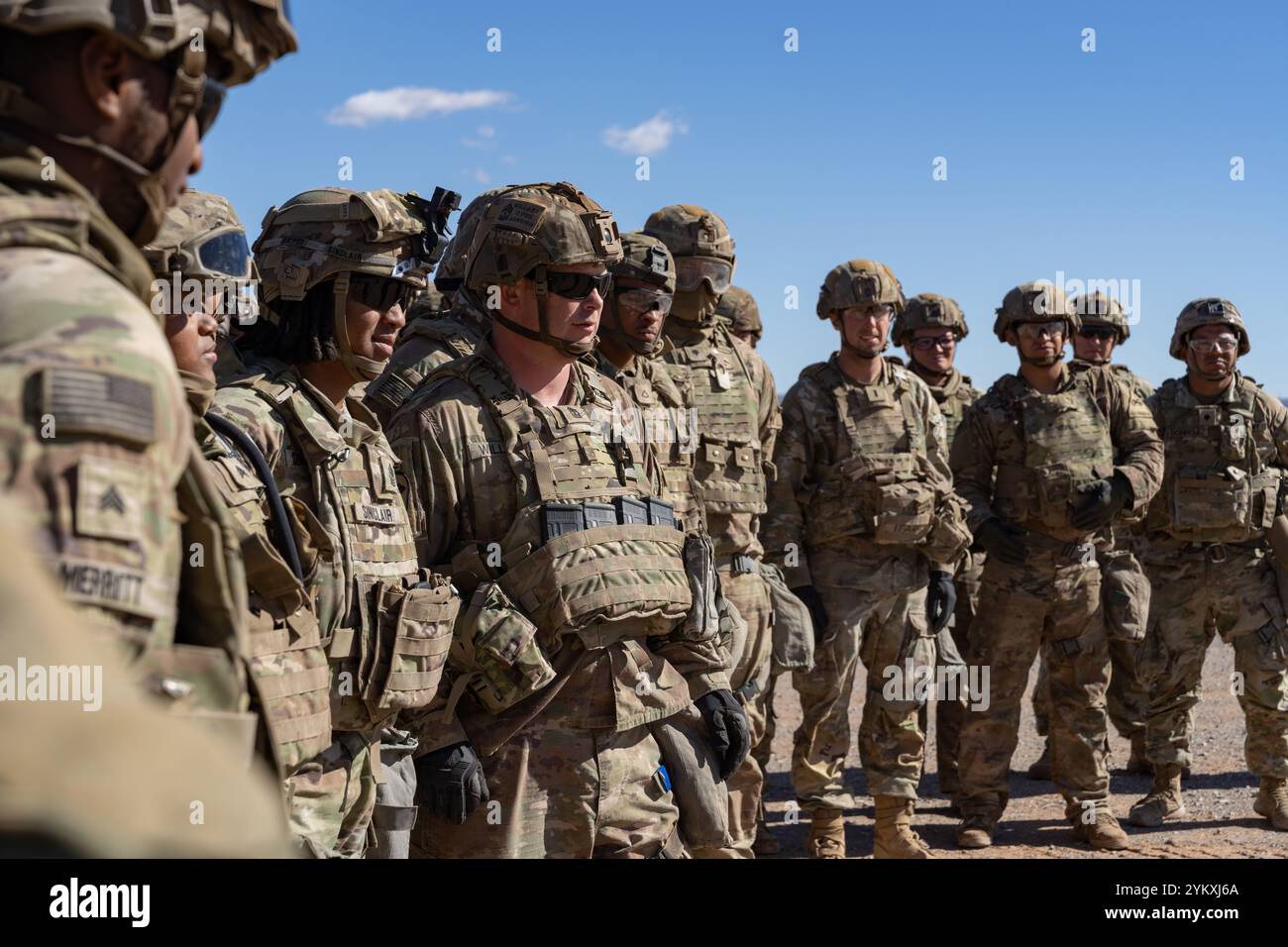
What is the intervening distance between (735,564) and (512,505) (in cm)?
337

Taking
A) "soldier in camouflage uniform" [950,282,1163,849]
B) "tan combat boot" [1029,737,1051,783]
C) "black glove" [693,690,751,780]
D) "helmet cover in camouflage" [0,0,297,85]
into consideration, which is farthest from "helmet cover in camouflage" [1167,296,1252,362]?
"helmet cover in camouflage" [0,0,297,85]

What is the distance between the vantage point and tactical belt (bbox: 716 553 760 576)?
796 cm

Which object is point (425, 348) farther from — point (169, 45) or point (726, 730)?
point (169, 45)

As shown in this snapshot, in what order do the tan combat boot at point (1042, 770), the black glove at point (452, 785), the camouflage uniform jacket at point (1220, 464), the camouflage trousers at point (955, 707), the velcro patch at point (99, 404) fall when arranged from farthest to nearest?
the tan combat boot at point (1042, 770) < the camouflage trousers at point (955, 707) < the camouflage uniform jacket at point (1220, 464) < the black glove at point (452, 785) < the velcro patch at point (99, 404)

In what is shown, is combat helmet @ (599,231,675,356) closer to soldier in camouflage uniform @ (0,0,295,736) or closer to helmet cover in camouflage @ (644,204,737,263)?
helmet cover in camouflage @ (644,204,737,263)

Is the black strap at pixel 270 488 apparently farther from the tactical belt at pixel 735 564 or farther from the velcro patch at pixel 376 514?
the tactical belt at pixel 735 564

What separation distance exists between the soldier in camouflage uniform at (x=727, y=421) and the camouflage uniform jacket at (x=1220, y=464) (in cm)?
323

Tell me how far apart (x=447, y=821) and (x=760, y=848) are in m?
4.78

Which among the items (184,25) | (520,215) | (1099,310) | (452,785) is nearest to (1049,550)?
(1099,310)

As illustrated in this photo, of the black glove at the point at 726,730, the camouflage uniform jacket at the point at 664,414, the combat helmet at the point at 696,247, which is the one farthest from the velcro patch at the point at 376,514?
the combat helmet at the point at 696,247

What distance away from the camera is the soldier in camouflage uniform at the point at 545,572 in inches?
181

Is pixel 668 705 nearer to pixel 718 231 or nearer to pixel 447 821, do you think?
pixel 447 821

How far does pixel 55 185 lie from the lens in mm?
1966
